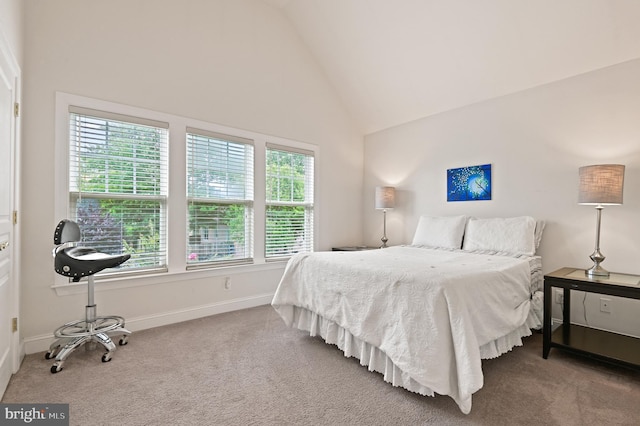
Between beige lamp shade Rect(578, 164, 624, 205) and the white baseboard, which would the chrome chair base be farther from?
beige lamp shade Rect(578, 164, 624, 205)

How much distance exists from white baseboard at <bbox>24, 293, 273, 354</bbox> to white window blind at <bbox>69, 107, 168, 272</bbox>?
19.0 inches

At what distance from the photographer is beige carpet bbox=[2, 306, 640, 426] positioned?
166cm

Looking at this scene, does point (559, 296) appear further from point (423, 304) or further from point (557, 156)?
point (423, 304)

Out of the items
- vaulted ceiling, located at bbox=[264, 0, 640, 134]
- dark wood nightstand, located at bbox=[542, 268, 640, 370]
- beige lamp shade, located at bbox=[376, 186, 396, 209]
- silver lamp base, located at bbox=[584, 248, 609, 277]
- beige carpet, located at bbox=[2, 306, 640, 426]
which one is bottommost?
beige carpet, located at bbox=[2, 306, 640, 426]

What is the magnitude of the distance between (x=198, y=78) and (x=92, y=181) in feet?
4.77

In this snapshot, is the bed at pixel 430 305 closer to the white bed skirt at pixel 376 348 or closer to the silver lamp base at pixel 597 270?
the white bed skirt at pixel 376 348

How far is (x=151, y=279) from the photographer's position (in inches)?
117

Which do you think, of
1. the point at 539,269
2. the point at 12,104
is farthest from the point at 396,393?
Answer: the point at 12,104

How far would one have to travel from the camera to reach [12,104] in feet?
6.81

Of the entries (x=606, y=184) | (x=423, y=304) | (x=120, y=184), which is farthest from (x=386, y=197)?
(x=120, y=184)

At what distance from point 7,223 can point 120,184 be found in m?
0.93

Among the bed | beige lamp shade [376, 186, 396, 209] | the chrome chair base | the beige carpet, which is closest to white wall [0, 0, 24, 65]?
the chrome chair base

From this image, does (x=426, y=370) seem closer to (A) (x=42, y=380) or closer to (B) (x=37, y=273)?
(A) (x=42, y=380)
